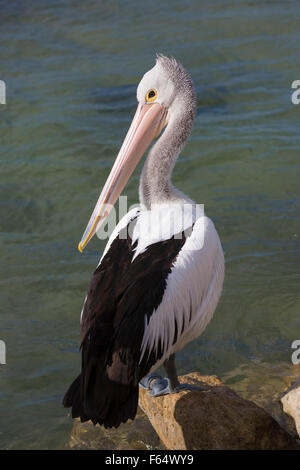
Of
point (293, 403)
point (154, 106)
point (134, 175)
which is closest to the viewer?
point (293, 403)

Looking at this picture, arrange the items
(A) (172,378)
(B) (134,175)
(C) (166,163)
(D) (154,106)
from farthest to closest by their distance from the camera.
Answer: (B) (134,175) → (D) (154,106) → (C) (166,163) → (A) (172,378)

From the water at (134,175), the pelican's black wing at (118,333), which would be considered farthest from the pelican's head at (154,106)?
the water at (134,175)

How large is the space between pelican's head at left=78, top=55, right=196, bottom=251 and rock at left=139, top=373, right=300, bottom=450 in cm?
123

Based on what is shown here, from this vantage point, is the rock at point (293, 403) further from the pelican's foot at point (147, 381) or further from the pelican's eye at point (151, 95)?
the pelican's eye at point (151, 95)

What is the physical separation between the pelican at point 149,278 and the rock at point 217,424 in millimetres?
169

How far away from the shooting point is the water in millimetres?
4055

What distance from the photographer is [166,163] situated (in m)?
3.54

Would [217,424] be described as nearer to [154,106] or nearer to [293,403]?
[293,403]

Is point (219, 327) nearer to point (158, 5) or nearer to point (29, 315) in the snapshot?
point (29, 315)

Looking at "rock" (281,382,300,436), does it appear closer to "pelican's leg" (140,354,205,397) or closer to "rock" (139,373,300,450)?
"rock" (139,373,300,450)

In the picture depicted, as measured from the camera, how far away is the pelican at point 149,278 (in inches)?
110

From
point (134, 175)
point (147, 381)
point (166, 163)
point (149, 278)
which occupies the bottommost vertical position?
point (147, 381)

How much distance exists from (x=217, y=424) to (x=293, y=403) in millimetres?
432

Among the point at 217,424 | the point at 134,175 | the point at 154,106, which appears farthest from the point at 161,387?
the point at 134,175
